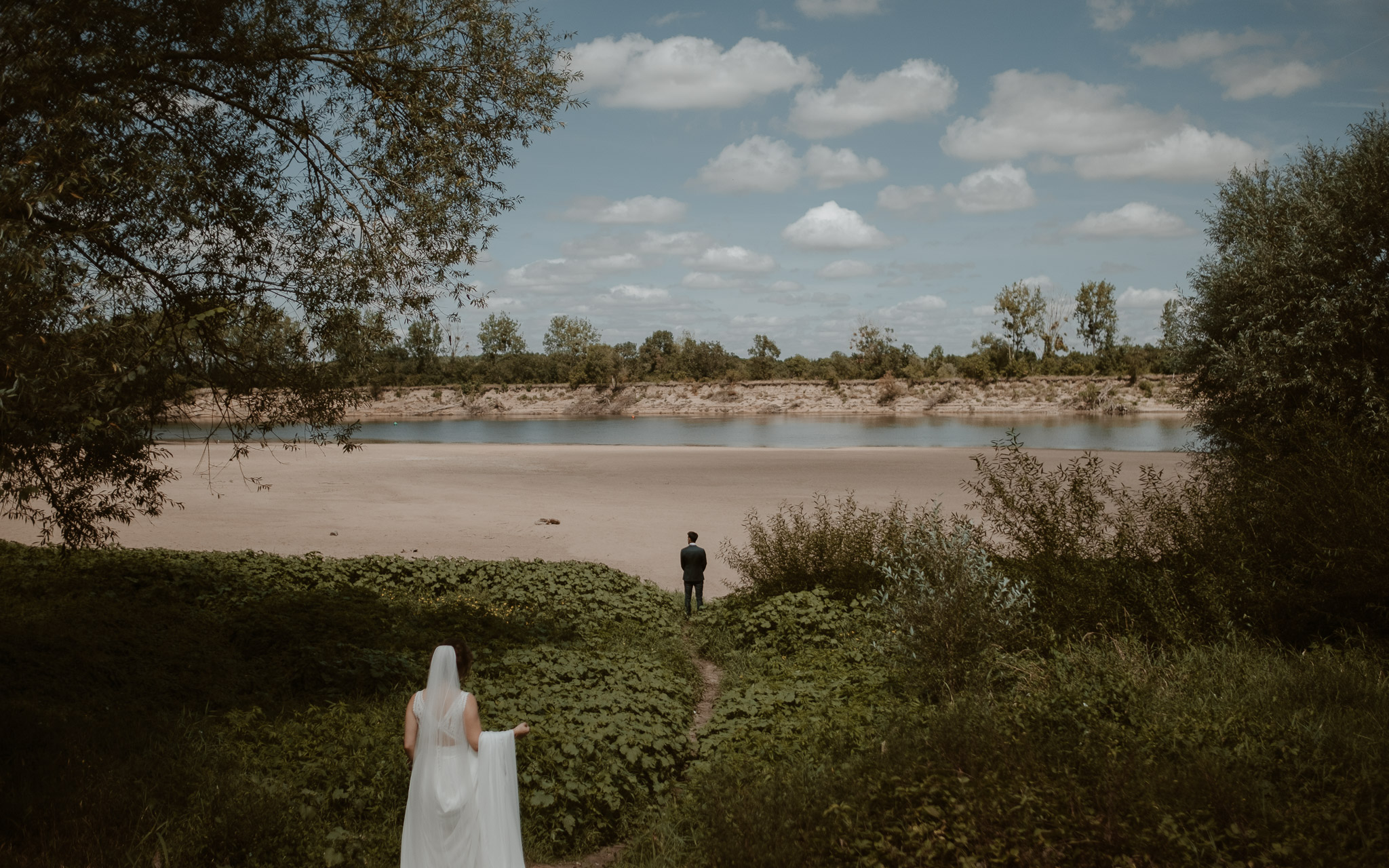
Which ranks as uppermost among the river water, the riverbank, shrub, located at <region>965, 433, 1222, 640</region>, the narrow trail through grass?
the riverbank

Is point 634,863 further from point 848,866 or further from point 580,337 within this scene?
point 580,337

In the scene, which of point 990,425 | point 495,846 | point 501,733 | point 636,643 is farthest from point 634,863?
point 990,425

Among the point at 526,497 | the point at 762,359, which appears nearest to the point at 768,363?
the point at 762,359

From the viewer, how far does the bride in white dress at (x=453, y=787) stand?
211 inches

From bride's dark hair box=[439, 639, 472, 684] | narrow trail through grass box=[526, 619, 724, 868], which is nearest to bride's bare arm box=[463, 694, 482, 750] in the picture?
bride's dark hair box=[439, 639, 472, 684]

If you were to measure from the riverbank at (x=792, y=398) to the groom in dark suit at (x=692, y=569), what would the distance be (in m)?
82.2

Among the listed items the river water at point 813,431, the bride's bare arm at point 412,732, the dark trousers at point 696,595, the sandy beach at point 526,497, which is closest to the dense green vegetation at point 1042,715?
the bride's bare arm at point 412,732

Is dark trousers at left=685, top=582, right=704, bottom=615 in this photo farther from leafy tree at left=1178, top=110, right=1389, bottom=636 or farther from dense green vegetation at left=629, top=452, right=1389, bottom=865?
leafy tree at left=1178, top=110, right=1389, bottom=636

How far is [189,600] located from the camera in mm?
11680

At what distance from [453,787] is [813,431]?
70.8 meters

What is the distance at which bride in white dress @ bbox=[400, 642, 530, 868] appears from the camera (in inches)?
211

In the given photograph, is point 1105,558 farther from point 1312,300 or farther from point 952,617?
point 1312,300

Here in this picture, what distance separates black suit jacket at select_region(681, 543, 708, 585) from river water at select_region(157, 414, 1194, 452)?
41.3 metres

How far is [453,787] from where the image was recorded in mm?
5352
